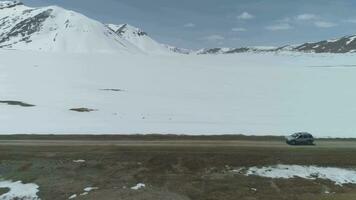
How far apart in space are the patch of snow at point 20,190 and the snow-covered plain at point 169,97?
22041 mm

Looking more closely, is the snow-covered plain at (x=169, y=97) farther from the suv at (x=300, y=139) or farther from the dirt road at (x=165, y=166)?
the dirt road at (x=165, y=166)

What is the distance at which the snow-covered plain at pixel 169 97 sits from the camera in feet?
177

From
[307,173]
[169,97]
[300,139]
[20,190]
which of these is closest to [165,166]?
[307,173]

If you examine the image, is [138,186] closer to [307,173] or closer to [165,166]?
[165,166]

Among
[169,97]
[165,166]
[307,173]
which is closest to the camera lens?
[307,173]

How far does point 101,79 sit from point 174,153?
67.2m

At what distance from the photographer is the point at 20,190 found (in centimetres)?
2628

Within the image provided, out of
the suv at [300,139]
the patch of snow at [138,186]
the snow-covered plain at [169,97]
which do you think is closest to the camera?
the patch of snow at [138,186]

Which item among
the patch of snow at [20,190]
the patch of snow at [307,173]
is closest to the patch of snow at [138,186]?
the patch of snow at [20,190]

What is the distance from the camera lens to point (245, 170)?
31.2 m

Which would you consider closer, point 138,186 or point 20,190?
point 20,190

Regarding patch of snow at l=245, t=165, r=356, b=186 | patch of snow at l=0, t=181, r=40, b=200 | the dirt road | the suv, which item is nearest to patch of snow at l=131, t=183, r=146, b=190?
the dirt road

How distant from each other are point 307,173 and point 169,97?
50.6m

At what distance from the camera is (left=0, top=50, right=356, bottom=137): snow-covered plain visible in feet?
177
